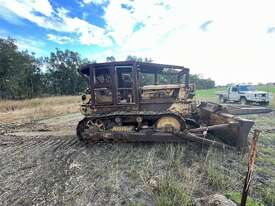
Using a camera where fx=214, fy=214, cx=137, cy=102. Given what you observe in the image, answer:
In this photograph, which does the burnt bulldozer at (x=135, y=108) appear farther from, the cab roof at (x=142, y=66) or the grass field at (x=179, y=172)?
the grass field at (x=179, y=172)

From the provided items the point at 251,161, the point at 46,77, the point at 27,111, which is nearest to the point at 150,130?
the point at 251,161

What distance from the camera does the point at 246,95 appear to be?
18.4m

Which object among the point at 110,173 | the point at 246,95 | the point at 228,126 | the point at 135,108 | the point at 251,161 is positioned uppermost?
the point at 135,108

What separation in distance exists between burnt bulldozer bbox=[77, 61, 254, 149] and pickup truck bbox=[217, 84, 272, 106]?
521 inches

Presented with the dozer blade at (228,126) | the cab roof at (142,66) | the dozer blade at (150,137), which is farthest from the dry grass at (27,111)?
the dozer blade at (228,126)

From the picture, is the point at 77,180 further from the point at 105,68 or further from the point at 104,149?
the point at 105,68

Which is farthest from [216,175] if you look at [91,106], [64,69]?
[64,69]

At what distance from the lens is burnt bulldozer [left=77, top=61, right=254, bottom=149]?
568 centimetres

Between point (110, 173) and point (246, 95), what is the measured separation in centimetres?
1749

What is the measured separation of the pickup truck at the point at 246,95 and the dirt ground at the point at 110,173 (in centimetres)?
1385

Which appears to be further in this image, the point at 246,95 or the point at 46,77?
the point at 46,77

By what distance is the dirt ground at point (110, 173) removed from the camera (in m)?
3.36

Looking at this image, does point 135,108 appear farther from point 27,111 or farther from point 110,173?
point 27,111

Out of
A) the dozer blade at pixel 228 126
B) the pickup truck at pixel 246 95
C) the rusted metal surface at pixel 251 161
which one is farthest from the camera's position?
the pickup truck at pixel 246 95
